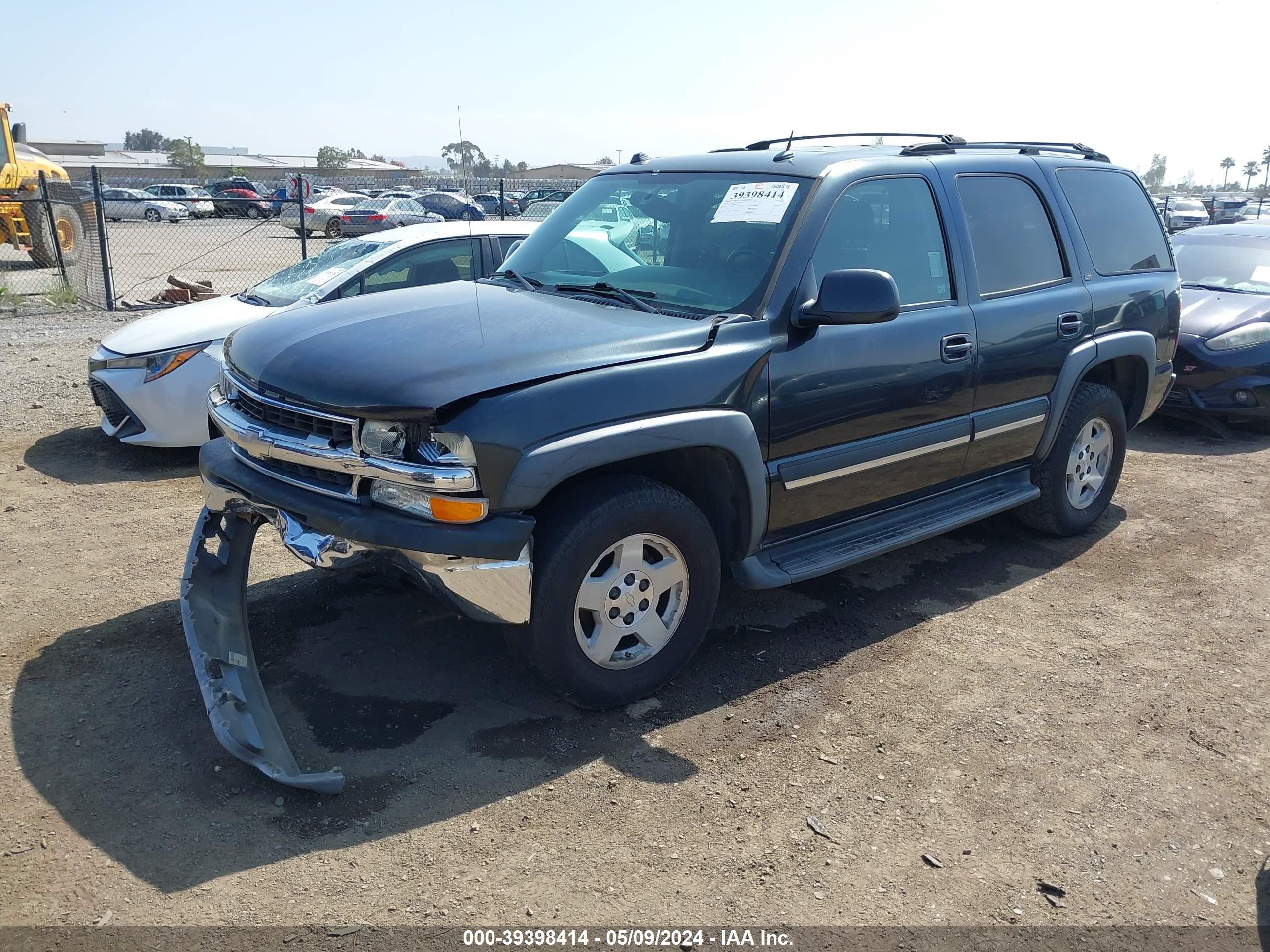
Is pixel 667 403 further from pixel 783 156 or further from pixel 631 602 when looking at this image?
pixel 783 156

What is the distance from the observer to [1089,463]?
567cm

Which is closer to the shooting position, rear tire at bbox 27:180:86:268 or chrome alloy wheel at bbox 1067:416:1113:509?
chrome alloy wheel at bbox 1067:416:1113:509

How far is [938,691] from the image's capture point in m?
3.98

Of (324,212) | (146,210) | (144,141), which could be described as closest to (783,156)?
(324,212)

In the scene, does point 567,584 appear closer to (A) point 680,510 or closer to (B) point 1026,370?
(A) point 680,510

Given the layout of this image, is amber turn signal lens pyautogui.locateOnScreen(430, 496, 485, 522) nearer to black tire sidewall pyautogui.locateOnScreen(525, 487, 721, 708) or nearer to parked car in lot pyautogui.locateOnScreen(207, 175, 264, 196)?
black tire sidewall pyautogui.locateOnScreen(525, 487, 721, 708)

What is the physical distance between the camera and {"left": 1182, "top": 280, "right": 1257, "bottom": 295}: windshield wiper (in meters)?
8.80

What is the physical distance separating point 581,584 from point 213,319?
14.7 ft

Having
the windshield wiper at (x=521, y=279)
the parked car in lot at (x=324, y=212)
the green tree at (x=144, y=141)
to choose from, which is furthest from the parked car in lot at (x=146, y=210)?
the green tree at (x=144, y=141)

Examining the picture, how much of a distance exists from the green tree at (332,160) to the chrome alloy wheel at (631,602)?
78670 millimetres

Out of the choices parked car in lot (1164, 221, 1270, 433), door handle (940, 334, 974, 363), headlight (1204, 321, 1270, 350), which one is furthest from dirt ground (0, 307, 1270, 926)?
headlight (1204, 321, 1270, 350)

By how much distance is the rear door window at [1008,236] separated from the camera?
4.69 metres

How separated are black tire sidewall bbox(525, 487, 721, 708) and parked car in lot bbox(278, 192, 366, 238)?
15062 millimetres

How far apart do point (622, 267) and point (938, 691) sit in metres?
2.18
